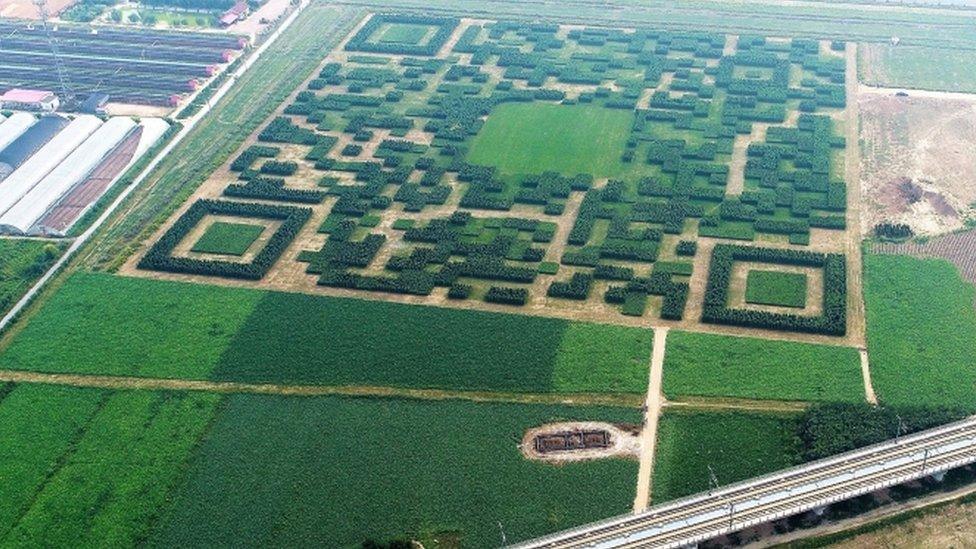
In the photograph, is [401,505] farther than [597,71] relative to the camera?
No

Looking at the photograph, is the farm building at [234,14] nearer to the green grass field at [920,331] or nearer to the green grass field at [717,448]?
the green grass field at [920,331]

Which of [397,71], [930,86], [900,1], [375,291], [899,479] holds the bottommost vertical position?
[899,479]

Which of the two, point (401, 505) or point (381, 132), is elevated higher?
point (381, 132)

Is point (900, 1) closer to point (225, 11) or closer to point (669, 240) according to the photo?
point (669, 240)

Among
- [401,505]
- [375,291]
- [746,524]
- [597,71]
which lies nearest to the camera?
[746,524]

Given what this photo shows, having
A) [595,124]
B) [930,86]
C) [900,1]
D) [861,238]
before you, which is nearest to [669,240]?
[861,238]

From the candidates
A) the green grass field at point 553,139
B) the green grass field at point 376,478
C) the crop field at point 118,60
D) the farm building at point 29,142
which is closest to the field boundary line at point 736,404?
the green grass field at point 376,478

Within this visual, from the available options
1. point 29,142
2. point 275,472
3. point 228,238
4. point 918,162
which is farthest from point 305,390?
point 918,162

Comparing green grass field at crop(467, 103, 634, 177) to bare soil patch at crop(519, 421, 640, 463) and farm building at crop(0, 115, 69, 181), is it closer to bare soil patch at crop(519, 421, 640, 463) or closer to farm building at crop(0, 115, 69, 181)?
bare soil patch at crop(519, 421, 640, 463)
